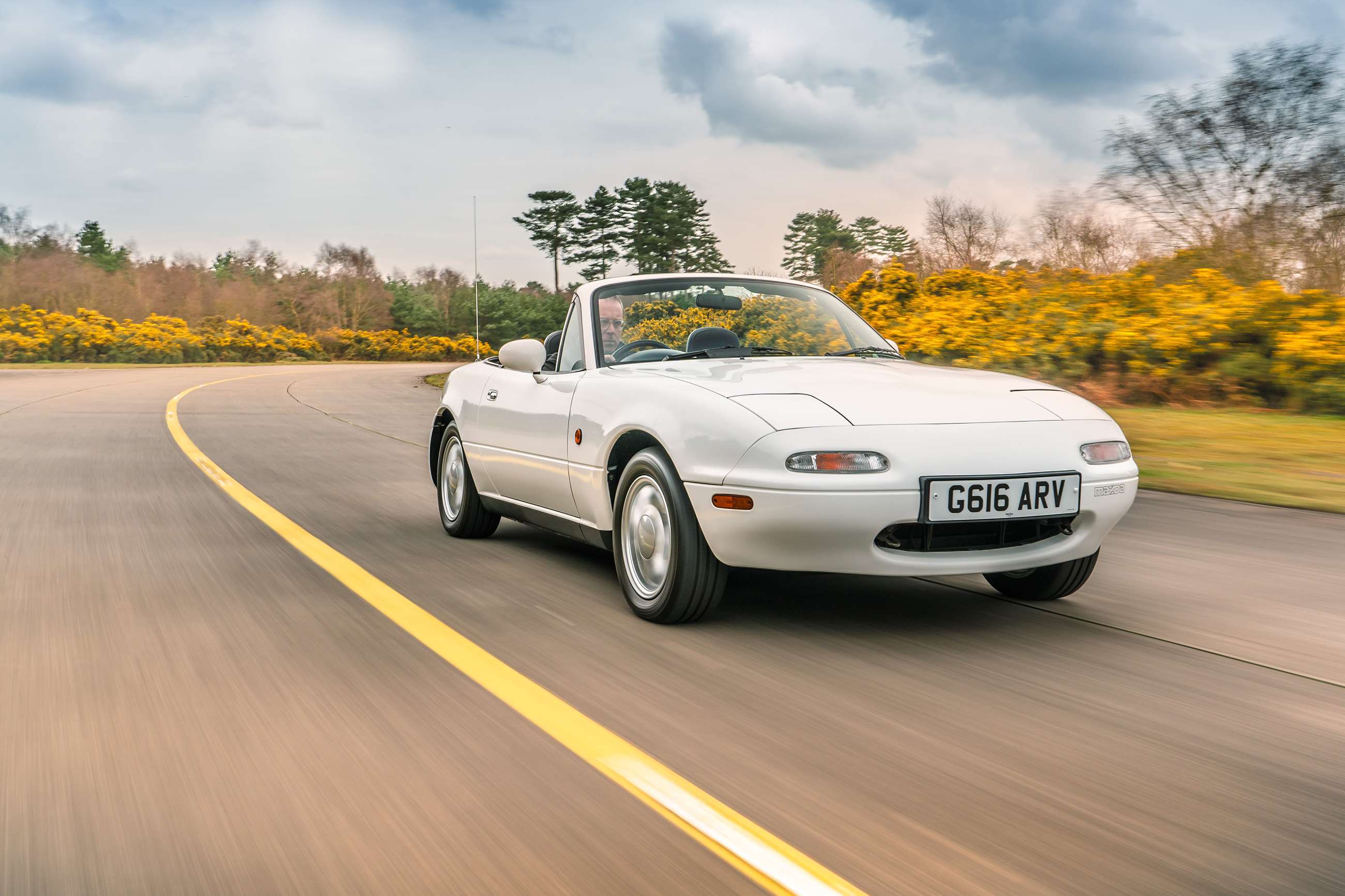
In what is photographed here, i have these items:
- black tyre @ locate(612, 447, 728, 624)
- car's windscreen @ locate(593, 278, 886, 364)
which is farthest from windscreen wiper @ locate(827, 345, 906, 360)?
black tyre @ locate(612, 447, 728, 624)

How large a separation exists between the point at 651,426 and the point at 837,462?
0.86m

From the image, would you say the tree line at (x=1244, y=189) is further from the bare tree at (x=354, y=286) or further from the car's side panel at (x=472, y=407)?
the bare tree at (x=354, y=286)

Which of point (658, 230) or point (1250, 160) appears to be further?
point (658, 230)

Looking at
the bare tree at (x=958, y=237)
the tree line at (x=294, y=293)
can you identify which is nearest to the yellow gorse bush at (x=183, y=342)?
the tree line at (x=294, y=293)

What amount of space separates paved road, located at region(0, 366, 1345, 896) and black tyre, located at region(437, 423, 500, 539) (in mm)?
209

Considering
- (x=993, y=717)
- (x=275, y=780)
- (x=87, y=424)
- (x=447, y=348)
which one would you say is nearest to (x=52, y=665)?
(x=275, y=780)

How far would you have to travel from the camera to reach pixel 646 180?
6312 centimetres

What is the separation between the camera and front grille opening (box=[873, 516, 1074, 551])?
4273 millimetres

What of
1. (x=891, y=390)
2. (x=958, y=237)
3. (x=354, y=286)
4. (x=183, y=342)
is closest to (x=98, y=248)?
(x=354, y=286)

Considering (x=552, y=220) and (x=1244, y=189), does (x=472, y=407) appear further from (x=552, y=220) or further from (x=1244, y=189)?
(x=552, y=220)

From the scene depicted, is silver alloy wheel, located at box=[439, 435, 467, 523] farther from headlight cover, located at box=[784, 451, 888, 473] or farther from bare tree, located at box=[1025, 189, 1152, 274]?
bare tree, located at box=[1025, 189, 1152, 274]

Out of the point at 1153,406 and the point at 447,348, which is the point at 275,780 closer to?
the point at 1153,406

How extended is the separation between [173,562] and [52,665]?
2060 mm

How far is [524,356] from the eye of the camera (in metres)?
5.86
